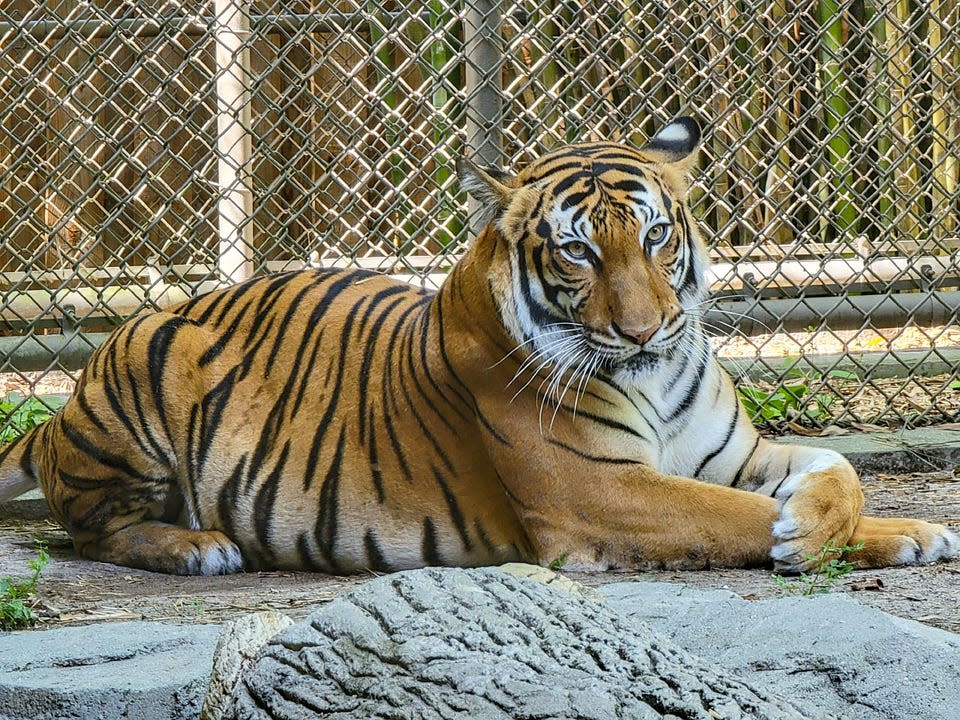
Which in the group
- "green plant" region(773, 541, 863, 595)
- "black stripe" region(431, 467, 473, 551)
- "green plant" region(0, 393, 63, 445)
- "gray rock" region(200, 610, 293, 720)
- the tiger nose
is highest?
the tiger nose

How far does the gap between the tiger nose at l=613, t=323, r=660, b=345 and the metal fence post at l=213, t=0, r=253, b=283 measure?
2.15 metres

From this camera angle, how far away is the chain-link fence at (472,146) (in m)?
5.14

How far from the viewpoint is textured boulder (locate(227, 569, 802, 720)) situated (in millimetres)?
1619

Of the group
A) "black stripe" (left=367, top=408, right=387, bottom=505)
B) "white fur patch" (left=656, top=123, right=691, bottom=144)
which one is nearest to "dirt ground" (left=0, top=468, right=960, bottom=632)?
"black stripe" (left=367, top=408, right=387, bottom=505)

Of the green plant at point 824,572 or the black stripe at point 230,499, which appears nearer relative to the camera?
the green plant at point 824,572

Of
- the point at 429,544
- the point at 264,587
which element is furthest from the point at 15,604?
the point at 429,544

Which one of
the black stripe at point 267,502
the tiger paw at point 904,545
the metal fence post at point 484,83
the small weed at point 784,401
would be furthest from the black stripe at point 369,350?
the small weed at point 784,401

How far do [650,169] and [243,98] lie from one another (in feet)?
8.36

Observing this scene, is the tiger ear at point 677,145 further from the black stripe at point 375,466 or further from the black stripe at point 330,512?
the black stripe at point 330,512

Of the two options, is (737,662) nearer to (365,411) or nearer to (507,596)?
(507,596)

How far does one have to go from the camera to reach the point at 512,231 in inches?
147

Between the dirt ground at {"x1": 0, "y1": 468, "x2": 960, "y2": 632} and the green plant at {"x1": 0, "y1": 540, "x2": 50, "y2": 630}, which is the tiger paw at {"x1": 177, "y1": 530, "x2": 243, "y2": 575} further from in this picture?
the green plant at {"x1": 0, "y1": 540, "x2": 50, "y2": 630}

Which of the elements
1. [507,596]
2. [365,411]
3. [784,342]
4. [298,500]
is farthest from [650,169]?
[784,342]

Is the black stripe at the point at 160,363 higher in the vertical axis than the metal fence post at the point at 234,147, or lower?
lower
